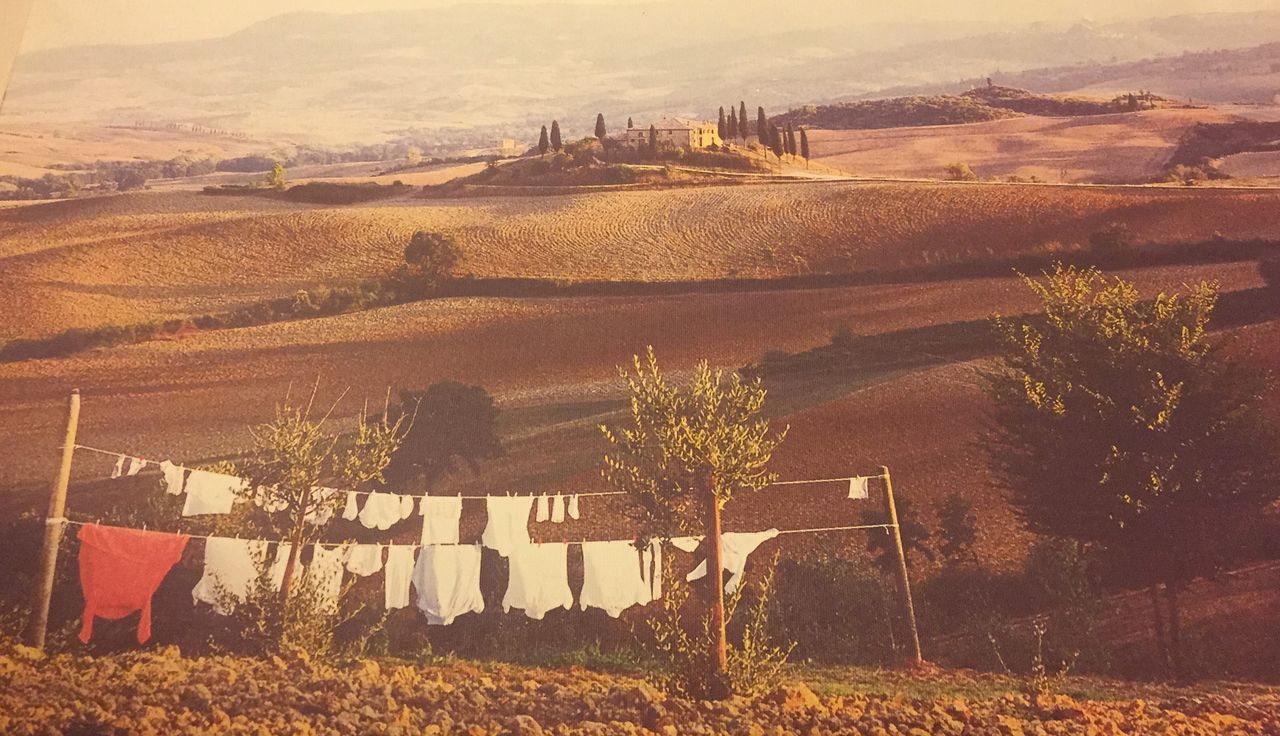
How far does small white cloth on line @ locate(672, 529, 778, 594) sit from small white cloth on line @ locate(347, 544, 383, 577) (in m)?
2.42

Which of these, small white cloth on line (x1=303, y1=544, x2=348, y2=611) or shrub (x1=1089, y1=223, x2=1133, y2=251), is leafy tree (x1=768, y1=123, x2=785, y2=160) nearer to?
shrub (x1=1089, y1=223, x2=1133, y2=251)

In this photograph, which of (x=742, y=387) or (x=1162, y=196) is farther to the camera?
(x=1162, y=196)

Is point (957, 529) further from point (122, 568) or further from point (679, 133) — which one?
point (122, 568)

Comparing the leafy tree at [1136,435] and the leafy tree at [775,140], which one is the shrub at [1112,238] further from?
the leafy tree at [775,140]

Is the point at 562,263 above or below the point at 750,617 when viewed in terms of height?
above

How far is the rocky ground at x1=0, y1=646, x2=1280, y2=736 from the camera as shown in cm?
645

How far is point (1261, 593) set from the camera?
6.91 metres

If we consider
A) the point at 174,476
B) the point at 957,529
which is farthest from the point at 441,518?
the point at 957,529

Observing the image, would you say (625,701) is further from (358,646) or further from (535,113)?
(535,113)

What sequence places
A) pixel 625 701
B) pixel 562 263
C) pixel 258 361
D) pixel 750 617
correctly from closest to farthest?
1. pixel 625 701
2. pixel 750 617
3. pixel 258 361
4. pixel 562 263

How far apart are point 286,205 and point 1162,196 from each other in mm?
8437

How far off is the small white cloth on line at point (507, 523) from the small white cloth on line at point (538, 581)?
0.31 feet

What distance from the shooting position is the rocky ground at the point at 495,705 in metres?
6.45

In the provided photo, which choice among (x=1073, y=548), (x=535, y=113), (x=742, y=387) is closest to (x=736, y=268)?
(x=742, y=387)
